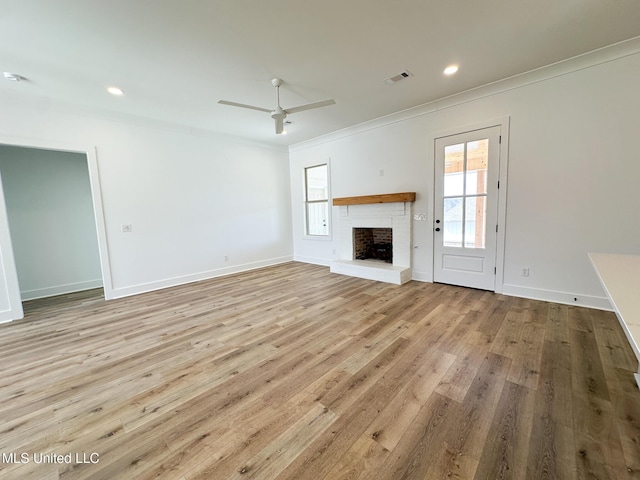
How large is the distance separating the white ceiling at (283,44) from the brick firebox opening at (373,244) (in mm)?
2619

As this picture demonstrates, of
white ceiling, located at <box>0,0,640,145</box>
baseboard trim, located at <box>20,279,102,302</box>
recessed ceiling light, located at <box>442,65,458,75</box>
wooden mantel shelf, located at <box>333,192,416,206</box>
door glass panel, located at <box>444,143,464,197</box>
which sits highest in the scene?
recessed ceiling light, located at <box>442,65,458,75</box>

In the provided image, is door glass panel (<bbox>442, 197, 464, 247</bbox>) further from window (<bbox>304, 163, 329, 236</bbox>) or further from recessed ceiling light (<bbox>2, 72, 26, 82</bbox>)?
recessed ceiling light (<bbox>2, 72, 26, 82</bbox>)

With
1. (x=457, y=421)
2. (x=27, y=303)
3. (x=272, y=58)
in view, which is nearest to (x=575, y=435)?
(x=457, y=421)

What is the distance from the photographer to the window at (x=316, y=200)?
595 centimetres

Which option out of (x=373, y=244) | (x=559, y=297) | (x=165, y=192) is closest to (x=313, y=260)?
(x=373, y=244)

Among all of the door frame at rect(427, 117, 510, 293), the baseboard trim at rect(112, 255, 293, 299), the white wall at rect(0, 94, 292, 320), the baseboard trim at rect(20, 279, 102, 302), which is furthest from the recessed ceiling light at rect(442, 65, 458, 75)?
the baseboard trim at rect(20, 279, 102, 302)

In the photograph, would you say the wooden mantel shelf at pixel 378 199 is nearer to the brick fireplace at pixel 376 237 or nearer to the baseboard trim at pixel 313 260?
the brick fireplace at pixel 376 237

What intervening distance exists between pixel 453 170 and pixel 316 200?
312cm

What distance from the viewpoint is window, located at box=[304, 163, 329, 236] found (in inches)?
234

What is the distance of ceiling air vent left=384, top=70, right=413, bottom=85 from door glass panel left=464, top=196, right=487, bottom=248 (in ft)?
6.36

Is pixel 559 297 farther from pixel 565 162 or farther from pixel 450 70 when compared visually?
pixel 450 70

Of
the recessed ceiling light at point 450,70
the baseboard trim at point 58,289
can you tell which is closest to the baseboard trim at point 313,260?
the recessed ceiling light at point 450,70

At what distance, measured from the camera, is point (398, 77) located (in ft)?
10.4

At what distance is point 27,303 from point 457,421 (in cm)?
617
